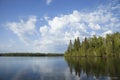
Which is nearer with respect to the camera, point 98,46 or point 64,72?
point 64,72

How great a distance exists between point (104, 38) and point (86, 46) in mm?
16856

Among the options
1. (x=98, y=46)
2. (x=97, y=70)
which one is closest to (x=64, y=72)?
(x=97, y=70)

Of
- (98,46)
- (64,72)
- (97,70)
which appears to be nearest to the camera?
(64,72)

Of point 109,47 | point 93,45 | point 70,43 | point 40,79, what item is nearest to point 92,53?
point 93,45

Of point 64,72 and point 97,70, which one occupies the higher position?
point 97,70

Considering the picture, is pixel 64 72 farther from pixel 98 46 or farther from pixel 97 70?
pixel 98 46

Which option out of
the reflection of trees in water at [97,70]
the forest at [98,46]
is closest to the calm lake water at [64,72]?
the reflection of trees in water at [97,70]

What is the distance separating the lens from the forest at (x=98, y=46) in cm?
12475

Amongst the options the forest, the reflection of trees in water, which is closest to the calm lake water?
the reflection of trees in water

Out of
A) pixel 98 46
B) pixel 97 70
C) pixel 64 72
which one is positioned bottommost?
pixel 64 72

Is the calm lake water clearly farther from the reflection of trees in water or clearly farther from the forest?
the forest

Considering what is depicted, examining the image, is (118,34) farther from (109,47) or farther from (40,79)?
(40,79)

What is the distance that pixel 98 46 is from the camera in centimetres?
13875

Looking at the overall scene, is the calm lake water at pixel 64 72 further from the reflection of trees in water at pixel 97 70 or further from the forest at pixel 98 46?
the forest at pixel 98 46
